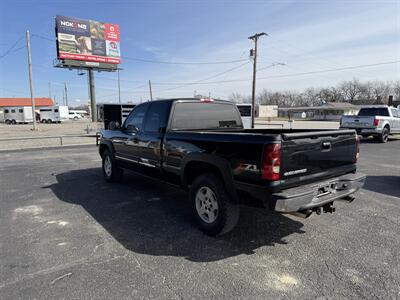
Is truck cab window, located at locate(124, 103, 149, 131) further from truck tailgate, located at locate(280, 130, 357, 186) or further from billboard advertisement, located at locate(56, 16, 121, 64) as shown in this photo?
billboard advertisement, located at locate(56, 16, 121, 64)

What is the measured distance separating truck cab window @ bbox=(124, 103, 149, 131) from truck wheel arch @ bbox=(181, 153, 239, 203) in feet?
5.65

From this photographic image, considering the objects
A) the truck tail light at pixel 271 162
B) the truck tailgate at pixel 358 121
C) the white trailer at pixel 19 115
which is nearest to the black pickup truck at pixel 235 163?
the truck tail light at pixel 271 162

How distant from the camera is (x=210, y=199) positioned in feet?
12.8

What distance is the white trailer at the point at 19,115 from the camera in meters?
52.6

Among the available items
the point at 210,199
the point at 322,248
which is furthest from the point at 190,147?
the point at 322,248

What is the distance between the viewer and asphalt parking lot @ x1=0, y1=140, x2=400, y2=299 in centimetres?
273

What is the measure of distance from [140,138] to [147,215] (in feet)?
4.92

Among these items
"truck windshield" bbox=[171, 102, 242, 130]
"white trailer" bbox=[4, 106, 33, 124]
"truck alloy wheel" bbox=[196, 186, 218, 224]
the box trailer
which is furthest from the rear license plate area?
"white trailer" bbox=[4, 106, 33, 124]

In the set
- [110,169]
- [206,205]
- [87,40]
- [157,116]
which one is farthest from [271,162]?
[87,40]

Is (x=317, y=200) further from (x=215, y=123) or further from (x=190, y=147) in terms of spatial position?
(x=215, y=123)

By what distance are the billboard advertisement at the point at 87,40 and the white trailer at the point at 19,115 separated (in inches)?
575

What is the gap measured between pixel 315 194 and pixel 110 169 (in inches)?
195

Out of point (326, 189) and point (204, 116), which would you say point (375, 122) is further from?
point (326, 189)

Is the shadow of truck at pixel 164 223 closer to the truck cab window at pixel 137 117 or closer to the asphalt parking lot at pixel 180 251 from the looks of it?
the asphalt parking lot at pixel 180 251
